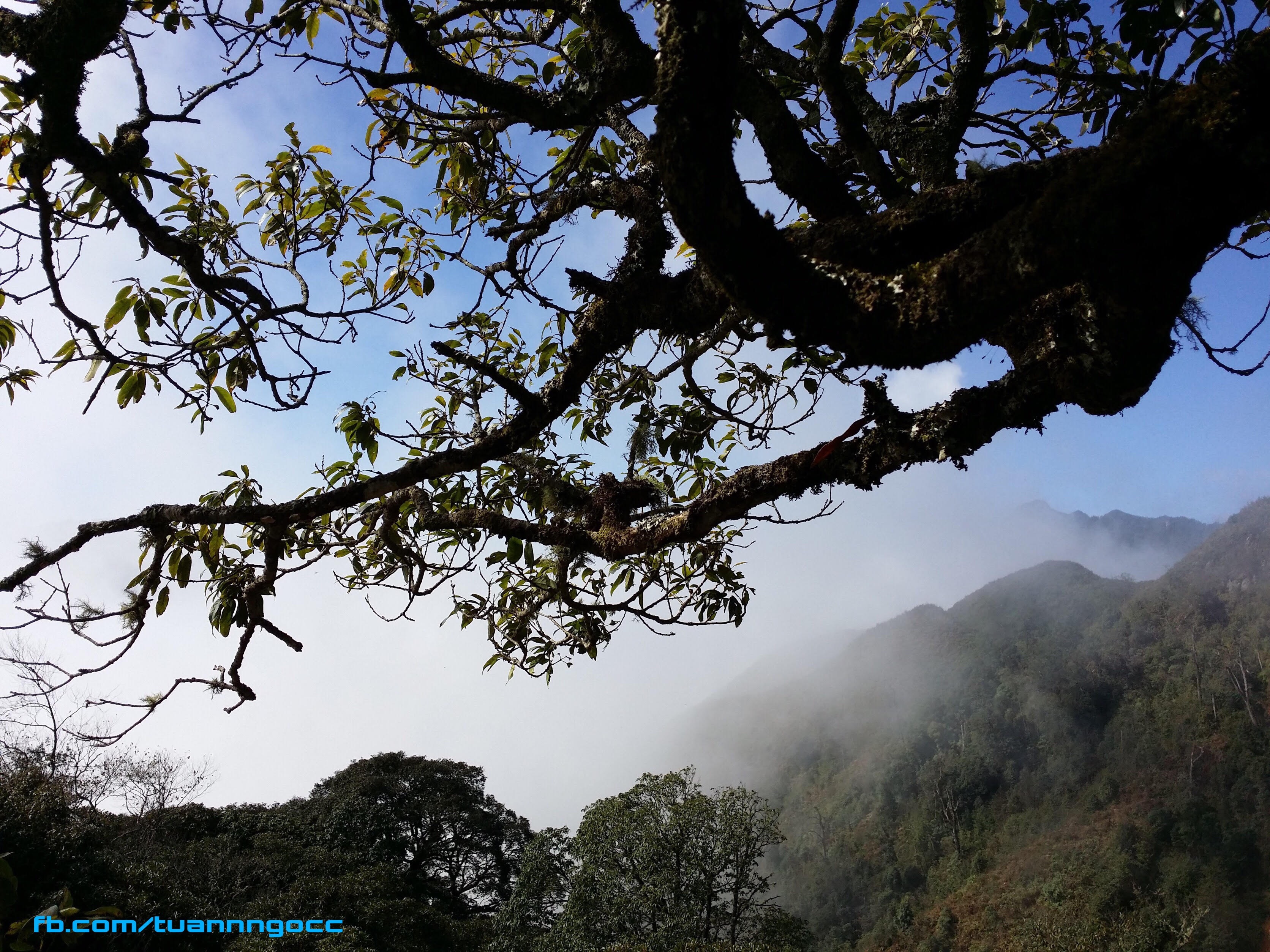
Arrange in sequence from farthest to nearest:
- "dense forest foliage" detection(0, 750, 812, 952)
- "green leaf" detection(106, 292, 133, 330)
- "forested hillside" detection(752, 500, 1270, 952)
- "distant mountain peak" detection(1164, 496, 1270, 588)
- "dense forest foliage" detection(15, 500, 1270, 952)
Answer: "distant mountain peak" detection(1164, 496, 1270, 588)
"forested hillside" detection(752, 500, 1270, 952)
"dense forest foliage" detection(15, 500, 1270, 952)
"dense forest foliage" detection(0, 750, 812, 952)
"green leaf" detection(106, 292, 133, 330)

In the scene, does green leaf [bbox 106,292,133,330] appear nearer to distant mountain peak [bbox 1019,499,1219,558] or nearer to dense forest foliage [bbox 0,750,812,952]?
dense forest foliage [bbox 0,750,812,952]

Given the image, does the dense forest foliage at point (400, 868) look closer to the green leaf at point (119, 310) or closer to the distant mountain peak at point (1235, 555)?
the green leaf at point (119, 310)

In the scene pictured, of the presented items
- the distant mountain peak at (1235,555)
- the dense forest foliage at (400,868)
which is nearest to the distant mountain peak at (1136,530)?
the distant mountain peak at (1235,555)

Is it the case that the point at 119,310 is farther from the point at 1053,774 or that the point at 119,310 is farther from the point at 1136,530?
the point at 1136,530

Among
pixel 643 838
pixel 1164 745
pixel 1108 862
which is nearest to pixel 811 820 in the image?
pixel 1108 862

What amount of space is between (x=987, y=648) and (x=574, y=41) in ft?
141

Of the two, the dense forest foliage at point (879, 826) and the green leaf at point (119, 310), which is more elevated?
the green leaf at point (119, 310)

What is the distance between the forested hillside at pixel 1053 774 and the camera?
77.3 ft

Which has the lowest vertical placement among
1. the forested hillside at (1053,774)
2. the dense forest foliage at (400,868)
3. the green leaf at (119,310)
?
the forested hillside at (1053,774)

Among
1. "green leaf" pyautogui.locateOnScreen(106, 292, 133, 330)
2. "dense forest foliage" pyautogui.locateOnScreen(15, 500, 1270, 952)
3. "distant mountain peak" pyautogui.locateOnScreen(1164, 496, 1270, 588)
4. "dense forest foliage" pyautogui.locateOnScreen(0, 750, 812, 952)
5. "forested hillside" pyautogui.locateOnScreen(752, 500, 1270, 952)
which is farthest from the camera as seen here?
"distant mountain peak" pyautogui.locateOnScreen(1164, 496, 1270, 588)

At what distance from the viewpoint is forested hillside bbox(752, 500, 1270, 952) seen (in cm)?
2356

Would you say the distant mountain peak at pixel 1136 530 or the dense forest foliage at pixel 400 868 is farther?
the distant mountain peak at pixel 1136 530

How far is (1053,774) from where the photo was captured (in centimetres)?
3048

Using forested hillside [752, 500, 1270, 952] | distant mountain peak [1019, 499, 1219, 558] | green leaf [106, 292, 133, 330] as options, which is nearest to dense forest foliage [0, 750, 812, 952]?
green leaf [106, 292, 133, 330]
